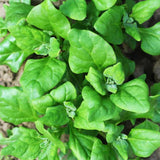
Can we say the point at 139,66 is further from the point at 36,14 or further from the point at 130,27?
the point at 36,14

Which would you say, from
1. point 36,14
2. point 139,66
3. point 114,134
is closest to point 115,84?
point 114,134

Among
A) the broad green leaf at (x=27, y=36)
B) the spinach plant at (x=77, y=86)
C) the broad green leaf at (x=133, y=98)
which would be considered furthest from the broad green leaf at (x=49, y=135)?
the broad green leaf at (x=27, y=36)

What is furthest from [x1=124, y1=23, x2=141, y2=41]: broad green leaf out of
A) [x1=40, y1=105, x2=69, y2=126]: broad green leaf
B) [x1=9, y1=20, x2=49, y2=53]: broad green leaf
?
[x1=40, y1=105, x2=69, y2=126]: broad green leaf

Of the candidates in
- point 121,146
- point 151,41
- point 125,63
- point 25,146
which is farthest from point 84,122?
point 151,41

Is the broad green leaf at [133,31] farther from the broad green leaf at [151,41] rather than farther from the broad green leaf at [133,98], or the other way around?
the broad green leaf at [133,98]

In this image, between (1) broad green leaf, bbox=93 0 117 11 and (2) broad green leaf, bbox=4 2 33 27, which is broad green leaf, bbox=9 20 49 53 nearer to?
(2) broad green leaf, bbox=4 2 33 27
